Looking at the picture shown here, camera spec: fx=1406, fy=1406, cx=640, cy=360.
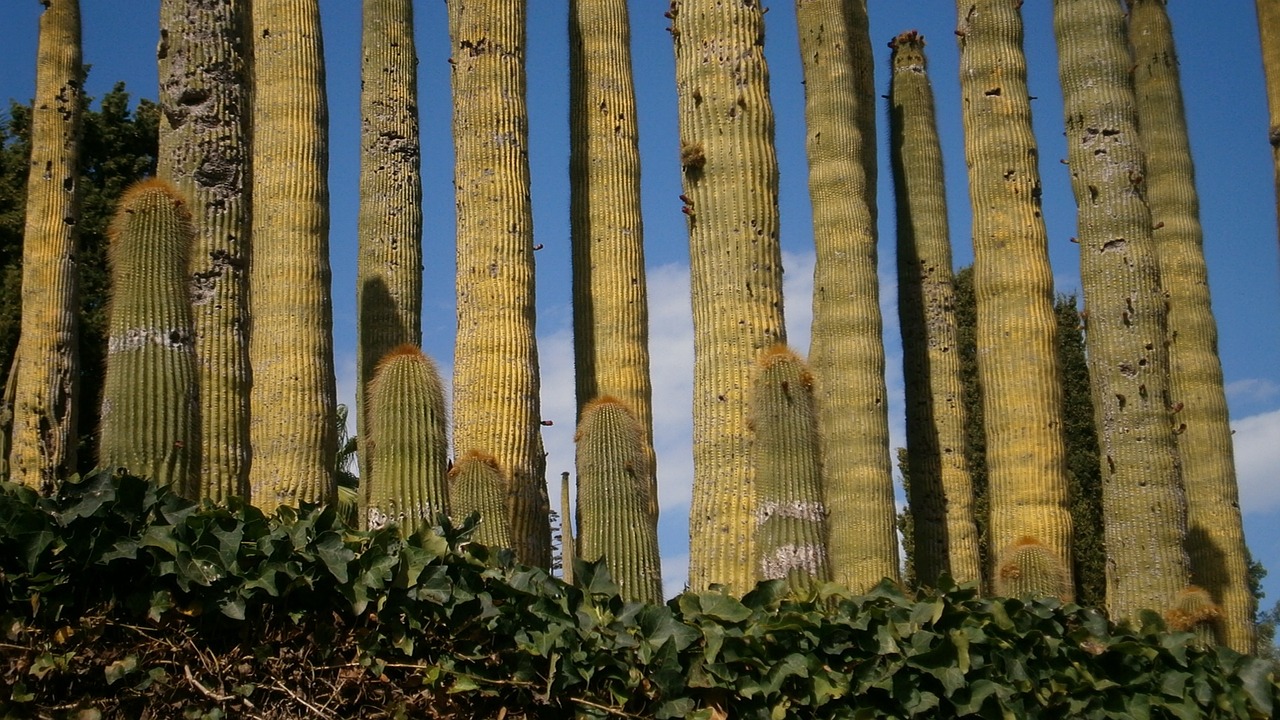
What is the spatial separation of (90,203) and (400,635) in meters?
17.5


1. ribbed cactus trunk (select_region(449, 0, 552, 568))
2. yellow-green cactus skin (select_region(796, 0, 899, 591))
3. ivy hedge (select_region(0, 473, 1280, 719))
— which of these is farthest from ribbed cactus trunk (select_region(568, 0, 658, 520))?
ivy hedge (select_region(0, 473, 1280, 719))

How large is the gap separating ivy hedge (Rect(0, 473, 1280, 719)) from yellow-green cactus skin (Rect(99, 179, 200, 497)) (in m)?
1.32

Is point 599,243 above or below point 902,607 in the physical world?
above

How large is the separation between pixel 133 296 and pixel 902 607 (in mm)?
4223

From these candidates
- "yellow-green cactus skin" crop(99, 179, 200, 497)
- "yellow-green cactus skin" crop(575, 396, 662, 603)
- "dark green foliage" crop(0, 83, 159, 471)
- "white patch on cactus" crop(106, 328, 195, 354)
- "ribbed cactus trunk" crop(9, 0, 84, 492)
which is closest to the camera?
"yellow-green cactus skin" crop(99, 179, 200, 497)

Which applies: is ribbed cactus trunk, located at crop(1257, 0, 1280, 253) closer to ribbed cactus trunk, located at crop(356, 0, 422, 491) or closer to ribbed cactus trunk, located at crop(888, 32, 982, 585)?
ribbed cactus trunk, located at crop(888, 32, 982, 585)

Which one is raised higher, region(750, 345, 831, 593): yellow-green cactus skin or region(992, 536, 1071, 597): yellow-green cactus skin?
region(750, 345, 831, 593): yellow-green cactus skin

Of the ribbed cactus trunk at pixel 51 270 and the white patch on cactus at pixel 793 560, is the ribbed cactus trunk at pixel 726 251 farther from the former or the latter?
the ribbed cactus trunk at pixel 51 270

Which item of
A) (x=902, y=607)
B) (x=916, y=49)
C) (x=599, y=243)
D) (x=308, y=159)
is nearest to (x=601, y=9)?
(x=599, y=243)

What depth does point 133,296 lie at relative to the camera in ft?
24.1

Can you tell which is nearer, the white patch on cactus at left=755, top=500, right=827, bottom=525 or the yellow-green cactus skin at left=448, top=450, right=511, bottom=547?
the white patch on cactus at left=755, top=500, right=827, bottom=525

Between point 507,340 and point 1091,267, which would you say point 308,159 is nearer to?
point 507,340

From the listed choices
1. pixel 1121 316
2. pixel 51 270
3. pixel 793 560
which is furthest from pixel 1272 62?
pixel 51 270

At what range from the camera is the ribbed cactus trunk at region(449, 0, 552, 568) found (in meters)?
11.0
